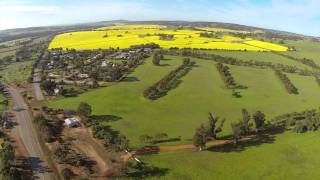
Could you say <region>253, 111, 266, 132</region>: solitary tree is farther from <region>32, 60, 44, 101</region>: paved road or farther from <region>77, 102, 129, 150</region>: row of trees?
<region>32, 60, 44, 101</region>: paved road

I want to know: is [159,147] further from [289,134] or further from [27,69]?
[27,69]

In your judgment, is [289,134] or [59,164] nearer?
[59,164]

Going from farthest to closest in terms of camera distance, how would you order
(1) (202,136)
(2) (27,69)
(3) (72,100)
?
(2) (27,69)
(3) (72,100)
(1) (202,136)

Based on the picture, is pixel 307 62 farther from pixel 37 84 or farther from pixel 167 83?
pixel 37 84

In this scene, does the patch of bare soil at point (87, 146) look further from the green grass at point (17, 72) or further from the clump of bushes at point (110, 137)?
the green grass at point (17, 72)

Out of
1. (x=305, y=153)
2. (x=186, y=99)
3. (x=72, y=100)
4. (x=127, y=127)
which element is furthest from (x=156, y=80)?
(x=305, y=153)

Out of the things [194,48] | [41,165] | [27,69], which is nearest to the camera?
[41,165]

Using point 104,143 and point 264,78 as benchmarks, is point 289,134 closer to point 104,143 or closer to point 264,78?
point 104,143
